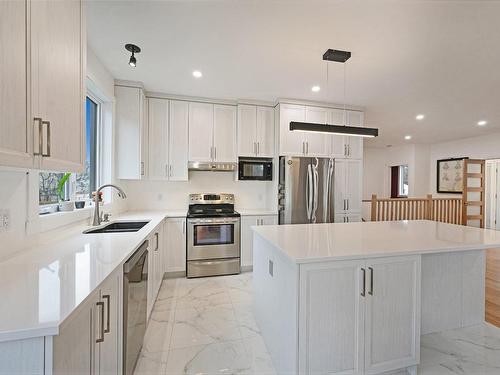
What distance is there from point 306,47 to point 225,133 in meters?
1.89

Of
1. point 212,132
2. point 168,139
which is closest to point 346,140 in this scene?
point 212,132

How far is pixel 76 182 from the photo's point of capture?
2.46 m

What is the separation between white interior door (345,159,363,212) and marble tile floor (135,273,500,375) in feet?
6.73

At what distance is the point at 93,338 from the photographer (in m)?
1.07

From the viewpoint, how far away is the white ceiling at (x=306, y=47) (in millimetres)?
1825

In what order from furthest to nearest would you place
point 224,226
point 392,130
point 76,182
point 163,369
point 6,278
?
point 392,130
point 224,226
point 76,182
point 163,369
point 6,278

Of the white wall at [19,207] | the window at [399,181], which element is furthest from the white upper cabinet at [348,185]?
the window at [399,181]

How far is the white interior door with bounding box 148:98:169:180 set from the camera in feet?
11.8

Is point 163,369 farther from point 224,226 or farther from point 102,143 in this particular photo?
point 102,143

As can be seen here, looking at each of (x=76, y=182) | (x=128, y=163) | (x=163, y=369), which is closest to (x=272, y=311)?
(x=163, y=369)

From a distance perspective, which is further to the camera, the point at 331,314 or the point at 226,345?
the point at 226,345

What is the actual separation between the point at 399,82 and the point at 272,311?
3164 mm

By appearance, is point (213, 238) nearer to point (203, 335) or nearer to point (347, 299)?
point (203, 335)

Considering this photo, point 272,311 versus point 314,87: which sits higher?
point 314,87
